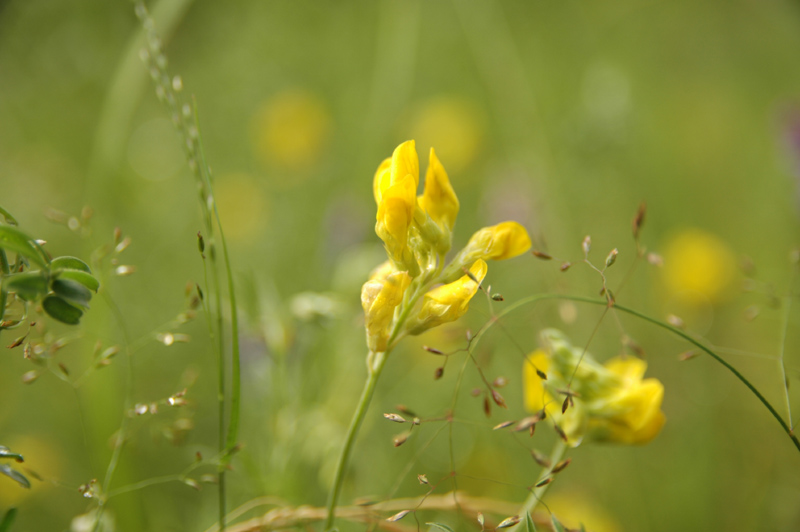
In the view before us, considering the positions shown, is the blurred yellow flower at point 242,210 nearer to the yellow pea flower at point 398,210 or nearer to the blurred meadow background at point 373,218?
the blurred meadow background at point 373,218

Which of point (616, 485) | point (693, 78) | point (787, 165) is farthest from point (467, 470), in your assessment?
point (693, 78)

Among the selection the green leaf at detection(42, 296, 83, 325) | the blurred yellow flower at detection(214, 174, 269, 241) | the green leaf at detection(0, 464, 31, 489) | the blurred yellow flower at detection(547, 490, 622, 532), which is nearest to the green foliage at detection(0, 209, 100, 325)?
the green leaf at detection(42, 296, 83, 325)

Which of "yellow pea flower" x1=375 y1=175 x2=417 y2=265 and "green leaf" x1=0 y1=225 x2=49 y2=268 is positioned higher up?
"green leaf" x1=0 y1=225 x2=49 y2=268


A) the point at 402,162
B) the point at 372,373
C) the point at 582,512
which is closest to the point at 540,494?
the point at 372,373

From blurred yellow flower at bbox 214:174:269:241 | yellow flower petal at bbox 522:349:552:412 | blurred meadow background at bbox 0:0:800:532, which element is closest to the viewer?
yellow flower petal at bbox 522:349:552:412

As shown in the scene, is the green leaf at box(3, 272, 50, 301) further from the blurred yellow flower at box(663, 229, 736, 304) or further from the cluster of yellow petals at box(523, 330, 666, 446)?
the blurred yellow flower at box(663, 229, 736, 304)

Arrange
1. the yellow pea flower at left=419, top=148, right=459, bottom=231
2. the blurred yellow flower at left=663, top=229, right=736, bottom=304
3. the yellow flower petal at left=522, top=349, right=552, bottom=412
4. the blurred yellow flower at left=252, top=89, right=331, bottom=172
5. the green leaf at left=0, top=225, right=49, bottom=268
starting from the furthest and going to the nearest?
the blurred yellow flower at left=252, top=89, right=331, bottom=172
the blurred yellow flower at left=663, top=229, right=736, bottom=304
the yellow flower petal at left=522, top=349, right=552, bottom=412
the yellow pea flower at left=419, top=148, right=459, bottom=231
the green leaf at left=0, top=225, right=49, bottom=268

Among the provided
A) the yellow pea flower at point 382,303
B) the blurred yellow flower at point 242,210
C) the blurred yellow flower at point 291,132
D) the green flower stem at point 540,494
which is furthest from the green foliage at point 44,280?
the blurred yellow flower at point 291,132

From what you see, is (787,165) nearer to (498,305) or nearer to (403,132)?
(498,305)
